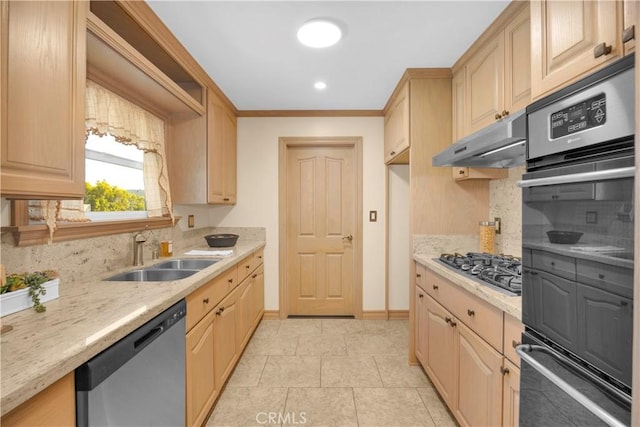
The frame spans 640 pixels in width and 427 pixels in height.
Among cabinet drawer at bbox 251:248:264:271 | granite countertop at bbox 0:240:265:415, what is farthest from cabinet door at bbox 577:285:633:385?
cabinet drawer at bbox 251:248:264:271

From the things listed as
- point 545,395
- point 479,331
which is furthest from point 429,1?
point 545,395

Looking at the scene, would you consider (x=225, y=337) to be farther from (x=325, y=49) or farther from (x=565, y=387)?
(x=325, y=49)

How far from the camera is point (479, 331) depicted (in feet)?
4.40

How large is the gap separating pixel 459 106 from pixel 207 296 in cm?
224

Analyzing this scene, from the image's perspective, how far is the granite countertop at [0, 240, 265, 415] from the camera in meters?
0.64

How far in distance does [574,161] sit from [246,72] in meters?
2.28

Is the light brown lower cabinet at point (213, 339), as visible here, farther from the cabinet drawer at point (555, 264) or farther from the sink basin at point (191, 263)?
the cabinet drawer at point (555, 264)

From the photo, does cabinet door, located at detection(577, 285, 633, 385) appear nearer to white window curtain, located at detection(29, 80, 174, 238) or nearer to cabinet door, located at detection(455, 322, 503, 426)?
cabinet door, located at detection(455, 322, 503, 426)

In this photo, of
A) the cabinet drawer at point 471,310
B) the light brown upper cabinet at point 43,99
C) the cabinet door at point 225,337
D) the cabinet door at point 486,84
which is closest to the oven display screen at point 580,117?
the cabinet drawer at point 471,310

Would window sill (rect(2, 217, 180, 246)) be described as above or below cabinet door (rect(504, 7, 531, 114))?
below

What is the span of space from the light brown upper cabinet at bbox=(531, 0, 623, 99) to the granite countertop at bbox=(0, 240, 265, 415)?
173 centimetres

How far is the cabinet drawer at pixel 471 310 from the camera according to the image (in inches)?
48.0

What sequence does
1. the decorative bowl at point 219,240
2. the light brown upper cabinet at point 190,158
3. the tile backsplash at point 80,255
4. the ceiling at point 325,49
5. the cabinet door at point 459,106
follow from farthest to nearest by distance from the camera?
1. the decorative bowl at point 219,240
2. the light brown upper cabinet at point 190,158
3. the cabinet door at point 459,106
4. the ceiling at point 325,49
5. the tile backsplash at point 80,255

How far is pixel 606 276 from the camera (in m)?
0.72
